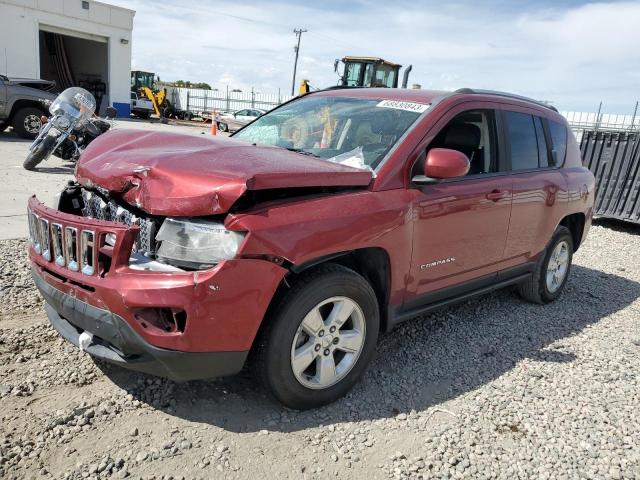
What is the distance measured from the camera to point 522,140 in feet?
13.9

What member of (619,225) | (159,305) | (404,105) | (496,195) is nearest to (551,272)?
(496,195)

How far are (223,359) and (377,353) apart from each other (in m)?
1.49

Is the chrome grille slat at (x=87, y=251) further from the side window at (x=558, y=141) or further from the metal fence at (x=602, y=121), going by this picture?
the metal fence at (x=602, y=121)

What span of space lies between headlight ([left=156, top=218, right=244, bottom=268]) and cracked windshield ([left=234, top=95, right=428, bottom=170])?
107cm

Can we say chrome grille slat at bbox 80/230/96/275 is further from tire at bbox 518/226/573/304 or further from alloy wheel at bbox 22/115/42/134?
alloy wheel at bbox 22/115/42/134

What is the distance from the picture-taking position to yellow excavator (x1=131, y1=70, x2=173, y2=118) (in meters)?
31.3

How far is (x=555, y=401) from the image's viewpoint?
3.25m

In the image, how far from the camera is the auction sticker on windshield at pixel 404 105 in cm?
342

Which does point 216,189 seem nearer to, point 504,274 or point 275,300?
point 275,300

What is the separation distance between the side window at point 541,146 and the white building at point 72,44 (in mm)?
24428

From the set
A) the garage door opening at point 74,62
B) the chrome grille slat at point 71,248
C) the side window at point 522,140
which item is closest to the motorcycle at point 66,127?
the chrome grille slat at point 71,248

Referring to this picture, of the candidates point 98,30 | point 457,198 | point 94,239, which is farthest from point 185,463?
point 98,30

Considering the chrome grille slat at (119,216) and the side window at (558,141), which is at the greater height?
the side window at (558,141)

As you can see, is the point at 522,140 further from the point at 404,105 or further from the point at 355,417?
the point at 355,417
